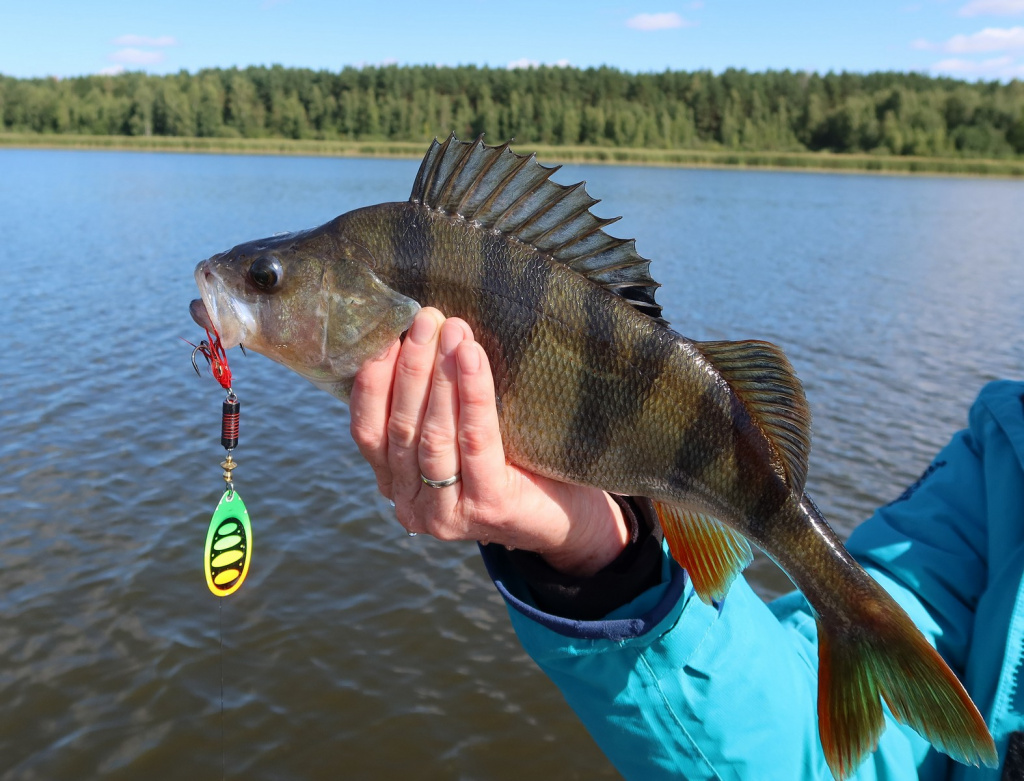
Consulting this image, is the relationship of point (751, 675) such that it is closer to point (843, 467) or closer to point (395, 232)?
point (395, 232)

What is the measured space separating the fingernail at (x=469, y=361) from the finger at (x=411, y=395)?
3.8 inches

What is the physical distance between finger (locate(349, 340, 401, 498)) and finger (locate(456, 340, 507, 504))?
23 centimetres

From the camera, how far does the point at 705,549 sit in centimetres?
194

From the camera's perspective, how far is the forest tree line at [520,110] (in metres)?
77.2

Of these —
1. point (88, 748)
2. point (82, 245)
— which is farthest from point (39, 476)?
point (82, 245)

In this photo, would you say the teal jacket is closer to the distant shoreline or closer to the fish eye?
the fish eye

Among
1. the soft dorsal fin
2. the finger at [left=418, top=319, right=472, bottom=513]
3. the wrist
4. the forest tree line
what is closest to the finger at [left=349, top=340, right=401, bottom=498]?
the finger at [left=418, top=319, right=472, bottom=513]

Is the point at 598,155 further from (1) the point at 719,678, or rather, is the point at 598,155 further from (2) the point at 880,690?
(2) the point at 880,690

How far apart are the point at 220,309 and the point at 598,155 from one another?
196 ft

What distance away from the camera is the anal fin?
1.90 m

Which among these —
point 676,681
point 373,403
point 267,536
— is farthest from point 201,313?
point 267,536

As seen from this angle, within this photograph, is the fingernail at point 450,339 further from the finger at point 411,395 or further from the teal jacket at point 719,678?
the teal jacket at point 719,678

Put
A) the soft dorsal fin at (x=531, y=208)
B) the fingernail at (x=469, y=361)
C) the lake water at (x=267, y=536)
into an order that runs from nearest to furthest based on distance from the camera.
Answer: the fingernail at (x=469, y=361) < the soft dorsal fin at (x=531, y=208) < the lake water at (x=267, y=536)

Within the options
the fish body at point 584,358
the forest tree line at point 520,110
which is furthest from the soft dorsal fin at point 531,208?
the forest tree line at point 520,110
